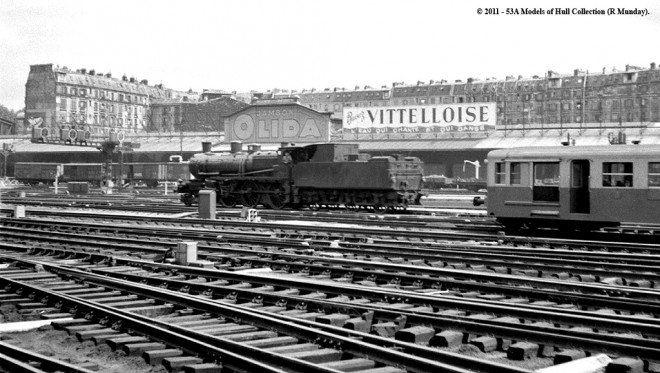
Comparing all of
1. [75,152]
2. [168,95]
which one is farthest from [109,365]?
[168,95]

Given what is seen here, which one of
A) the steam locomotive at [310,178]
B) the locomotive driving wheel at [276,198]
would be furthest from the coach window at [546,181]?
the locomotive driving wheel at [276,198]

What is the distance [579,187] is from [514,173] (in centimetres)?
189

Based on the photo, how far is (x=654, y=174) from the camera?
18.4m

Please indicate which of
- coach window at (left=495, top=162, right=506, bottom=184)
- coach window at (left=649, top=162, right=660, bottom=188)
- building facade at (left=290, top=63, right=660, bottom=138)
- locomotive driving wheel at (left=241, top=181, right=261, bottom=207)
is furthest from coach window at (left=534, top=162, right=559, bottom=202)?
building facade at (left=290, top=63, right=660, bottom=138)

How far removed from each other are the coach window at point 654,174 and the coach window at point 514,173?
3.60 metres

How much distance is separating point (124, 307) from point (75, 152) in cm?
7251

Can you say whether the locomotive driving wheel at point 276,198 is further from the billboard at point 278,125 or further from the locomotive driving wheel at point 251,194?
the billboard at point 278,125

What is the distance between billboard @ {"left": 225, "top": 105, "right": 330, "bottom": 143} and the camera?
210 feet

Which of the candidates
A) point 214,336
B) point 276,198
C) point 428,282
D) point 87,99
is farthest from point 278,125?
point 87,99

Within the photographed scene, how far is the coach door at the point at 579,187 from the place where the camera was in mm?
19812

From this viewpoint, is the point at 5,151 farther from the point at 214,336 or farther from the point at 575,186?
the point at 214,336

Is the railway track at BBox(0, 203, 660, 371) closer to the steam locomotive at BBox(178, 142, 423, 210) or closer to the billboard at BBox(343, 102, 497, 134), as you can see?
the steam locomotive at BBox(178, 142, 423, 210)

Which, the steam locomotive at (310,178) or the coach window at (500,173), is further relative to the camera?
the steam locomotive at (310,178)

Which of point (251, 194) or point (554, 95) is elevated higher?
point (554, 95)
